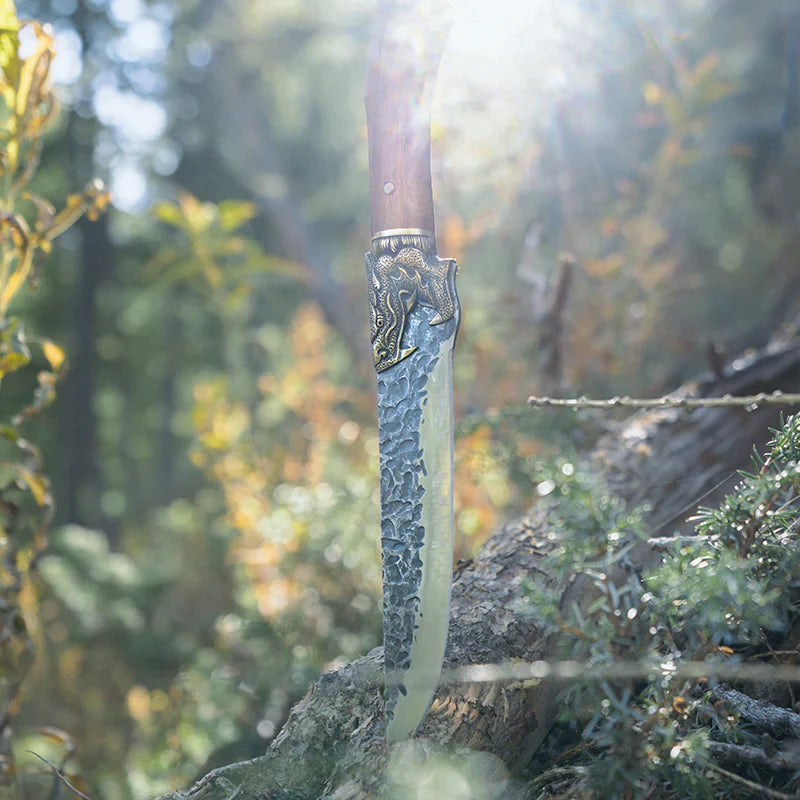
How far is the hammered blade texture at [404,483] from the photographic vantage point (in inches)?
54.7

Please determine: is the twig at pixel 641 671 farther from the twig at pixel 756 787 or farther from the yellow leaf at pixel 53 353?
the yellow leaf at pixel 53 353

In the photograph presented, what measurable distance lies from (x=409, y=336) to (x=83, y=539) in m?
3.73

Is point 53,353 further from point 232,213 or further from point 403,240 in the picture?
point 232,213

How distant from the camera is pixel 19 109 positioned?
6.29ft

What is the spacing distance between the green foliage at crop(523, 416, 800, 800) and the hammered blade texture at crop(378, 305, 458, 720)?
9.3 inches

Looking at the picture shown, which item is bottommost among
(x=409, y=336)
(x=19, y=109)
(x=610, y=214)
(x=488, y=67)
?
(x=409, y=336)

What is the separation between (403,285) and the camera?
149 centimetres

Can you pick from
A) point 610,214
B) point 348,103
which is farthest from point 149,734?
point 348,103

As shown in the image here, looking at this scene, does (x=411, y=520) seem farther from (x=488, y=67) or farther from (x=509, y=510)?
(x=488, y=67)

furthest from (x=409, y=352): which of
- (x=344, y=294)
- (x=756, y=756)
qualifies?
(x=344, y=294)

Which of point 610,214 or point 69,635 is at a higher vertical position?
point 610,214

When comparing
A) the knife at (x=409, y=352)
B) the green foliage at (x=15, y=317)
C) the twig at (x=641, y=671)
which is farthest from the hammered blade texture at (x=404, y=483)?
the green foliage at (x=15, y=317)

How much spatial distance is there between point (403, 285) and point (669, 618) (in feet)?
2.50

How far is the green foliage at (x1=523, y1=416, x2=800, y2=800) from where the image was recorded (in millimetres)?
1107
